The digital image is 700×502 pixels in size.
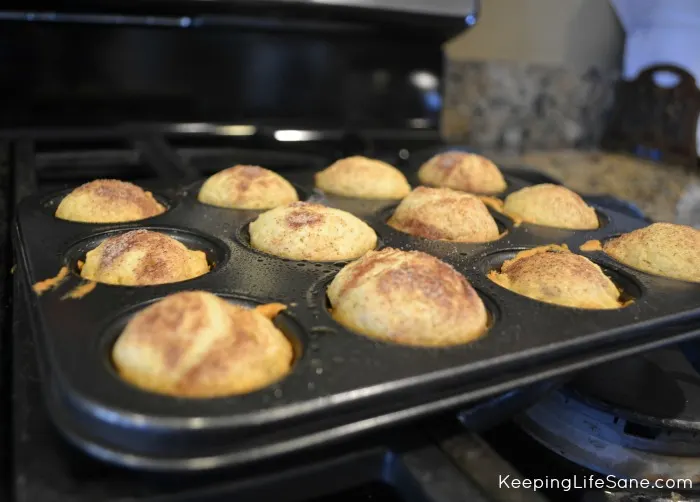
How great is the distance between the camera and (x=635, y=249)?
135 centimetres

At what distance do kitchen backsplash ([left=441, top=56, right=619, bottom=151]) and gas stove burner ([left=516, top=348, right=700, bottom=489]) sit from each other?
6.60 feet

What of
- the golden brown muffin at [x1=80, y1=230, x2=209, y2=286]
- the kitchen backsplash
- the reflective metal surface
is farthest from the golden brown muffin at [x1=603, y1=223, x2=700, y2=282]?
the kitchen backsplash

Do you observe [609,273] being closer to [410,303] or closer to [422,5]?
[410,303]

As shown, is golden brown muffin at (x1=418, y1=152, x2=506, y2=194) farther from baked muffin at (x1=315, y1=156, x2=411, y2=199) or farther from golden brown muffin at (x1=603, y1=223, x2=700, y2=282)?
golden brown muffin at (x1=603, y1=223, x2=700, y2=282)

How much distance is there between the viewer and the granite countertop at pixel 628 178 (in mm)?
2412

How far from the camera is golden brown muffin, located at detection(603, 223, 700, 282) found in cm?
126

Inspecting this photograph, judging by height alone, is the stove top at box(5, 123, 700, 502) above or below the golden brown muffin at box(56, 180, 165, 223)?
below

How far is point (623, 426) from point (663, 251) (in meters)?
0.43

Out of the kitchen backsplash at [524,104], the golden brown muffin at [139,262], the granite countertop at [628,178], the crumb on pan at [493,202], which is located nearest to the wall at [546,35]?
the kitchen backsplash at [524,104]

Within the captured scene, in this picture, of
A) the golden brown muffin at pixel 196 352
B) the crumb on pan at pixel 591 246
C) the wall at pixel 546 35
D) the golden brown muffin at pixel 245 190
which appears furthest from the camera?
the wall at pixel 546 35

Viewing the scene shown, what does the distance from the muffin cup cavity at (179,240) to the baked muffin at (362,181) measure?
505 mm

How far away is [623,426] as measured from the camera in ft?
3.45

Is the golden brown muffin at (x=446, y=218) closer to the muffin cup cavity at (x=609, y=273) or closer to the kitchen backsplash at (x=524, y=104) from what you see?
the muffin cup cavity at (x=609, y=273)

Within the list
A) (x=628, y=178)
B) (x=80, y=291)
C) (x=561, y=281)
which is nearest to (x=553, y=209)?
(x=561, y=281)
